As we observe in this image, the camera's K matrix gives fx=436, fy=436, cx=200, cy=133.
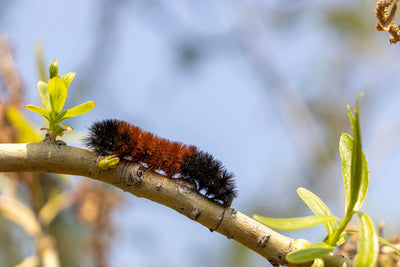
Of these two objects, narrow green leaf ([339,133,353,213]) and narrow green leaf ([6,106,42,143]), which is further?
narrow green leaf ([6,106,42,143])

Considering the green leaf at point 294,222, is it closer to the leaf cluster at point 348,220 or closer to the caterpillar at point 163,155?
the leaf cluster at point 348,220

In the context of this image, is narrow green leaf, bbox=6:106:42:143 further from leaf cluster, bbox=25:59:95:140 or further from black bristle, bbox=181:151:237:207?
black bristle, bbox=181:151:237:207

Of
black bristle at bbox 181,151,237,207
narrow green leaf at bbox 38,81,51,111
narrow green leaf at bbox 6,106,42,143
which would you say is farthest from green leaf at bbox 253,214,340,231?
narrow green leaf at bbox 6,106,42,143

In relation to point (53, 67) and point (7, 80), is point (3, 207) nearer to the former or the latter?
point (7, 80)

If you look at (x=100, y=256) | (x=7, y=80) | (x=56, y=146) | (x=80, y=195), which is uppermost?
(x=7, y=80)

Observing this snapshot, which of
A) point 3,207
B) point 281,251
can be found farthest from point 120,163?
point 3,207

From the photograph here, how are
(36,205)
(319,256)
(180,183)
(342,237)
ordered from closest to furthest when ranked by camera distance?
1. (319,256)
2. (342,237)
3. (180,183)
4. (36,205)

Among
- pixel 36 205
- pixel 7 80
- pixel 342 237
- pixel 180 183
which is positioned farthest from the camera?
pixel 7 80
